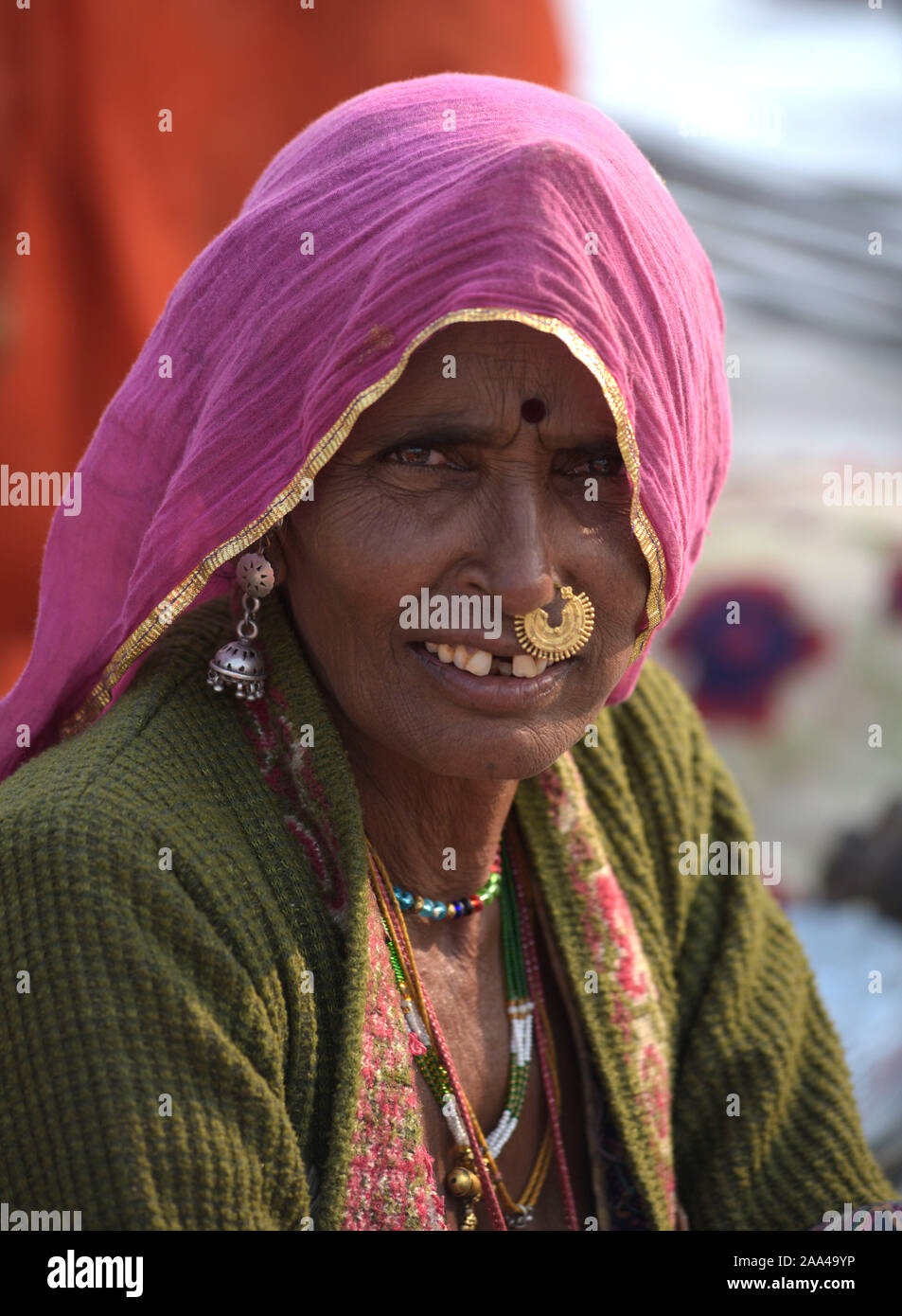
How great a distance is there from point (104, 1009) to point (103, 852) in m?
0.16

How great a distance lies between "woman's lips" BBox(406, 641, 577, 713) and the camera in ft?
5.57

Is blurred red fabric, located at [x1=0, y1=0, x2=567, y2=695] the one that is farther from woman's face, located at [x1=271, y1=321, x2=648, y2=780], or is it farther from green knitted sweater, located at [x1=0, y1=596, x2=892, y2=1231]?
woman's face, located at [x1=271, y1=321, x2=648, y2=780]

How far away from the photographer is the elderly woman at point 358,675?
1556 mm

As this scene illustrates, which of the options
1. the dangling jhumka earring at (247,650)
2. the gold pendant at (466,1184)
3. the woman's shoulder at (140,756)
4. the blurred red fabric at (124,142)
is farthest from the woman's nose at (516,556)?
the blurred red fabric at (124,142)

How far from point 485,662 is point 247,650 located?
30 cm

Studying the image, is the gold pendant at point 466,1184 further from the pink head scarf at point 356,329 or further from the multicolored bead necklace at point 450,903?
the pink head scarf at point 356,329

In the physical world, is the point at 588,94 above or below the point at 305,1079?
above

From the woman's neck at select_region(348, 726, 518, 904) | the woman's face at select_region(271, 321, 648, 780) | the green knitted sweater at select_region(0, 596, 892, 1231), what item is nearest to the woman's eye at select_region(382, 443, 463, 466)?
the woman's face at select_region(271, 321, 648, 780)

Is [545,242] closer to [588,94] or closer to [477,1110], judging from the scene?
[477,1110]

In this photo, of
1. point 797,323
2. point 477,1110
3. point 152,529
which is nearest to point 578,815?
point 477,1110

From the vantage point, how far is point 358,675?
175 centimetres

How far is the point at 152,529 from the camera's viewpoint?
5.65 ft

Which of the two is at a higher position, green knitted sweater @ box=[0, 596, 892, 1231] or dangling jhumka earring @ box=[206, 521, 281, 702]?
dangling jhumka earring @ box=[206, 521, 281, 702]

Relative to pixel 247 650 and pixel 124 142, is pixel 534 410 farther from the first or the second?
pixel 124 142
